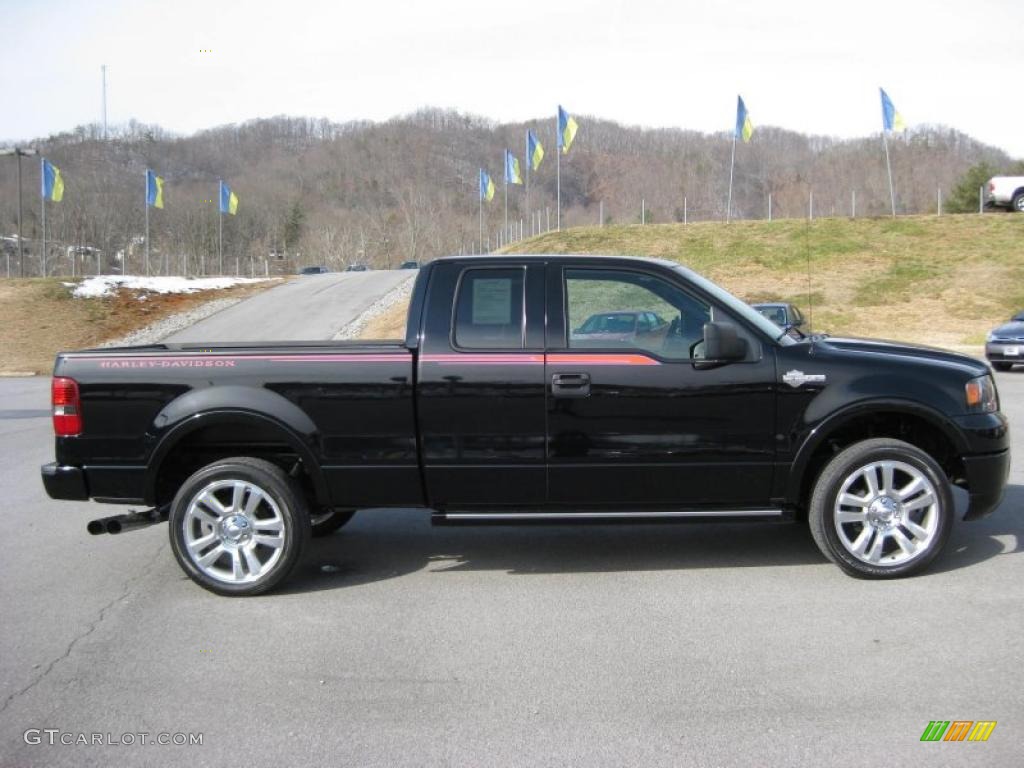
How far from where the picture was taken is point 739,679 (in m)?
4.27

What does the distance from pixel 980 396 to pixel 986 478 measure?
48 cm

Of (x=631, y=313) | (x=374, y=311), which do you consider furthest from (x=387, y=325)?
(x=631, y=313)

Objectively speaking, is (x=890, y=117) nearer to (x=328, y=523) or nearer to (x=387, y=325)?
(x=387, y=325)

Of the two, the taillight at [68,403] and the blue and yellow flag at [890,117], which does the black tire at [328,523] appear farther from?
the blue and yellow flag at [890,117]

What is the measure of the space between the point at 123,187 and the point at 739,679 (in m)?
127

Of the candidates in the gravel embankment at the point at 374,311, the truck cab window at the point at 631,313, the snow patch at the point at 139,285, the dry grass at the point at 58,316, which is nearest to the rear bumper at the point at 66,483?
the truck cab window at the point at 631,313

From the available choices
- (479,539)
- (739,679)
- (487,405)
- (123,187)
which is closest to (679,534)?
(479,539)

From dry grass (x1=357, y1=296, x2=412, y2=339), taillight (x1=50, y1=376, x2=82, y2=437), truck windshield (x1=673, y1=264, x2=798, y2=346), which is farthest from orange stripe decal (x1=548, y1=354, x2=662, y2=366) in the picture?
dry grass (x1=357, y1=296, x2=412, y2=339)

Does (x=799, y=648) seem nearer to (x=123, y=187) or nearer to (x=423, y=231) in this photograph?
(x=423, y=231)

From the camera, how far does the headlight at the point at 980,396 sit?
18.5ft

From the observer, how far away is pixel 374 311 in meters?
34.2

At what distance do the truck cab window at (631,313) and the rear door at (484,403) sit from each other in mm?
231

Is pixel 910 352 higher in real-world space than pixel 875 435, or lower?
higher

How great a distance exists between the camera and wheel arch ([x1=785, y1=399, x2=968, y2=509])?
5.54m
